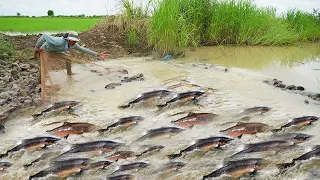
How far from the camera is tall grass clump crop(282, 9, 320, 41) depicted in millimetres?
17297

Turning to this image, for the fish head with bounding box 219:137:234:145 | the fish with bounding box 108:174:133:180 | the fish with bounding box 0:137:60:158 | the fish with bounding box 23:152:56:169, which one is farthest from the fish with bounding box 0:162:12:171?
the fish head with bounding box 219:137:234:145

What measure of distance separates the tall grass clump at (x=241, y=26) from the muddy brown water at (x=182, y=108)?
233 cm

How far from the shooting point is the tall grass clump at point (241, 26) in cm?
1370

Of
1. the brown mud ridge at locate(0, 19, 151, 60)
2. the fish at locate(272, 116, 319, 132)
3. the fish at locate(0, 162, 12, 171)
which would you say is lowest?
the fish at locate(0, 162, 12, 171)

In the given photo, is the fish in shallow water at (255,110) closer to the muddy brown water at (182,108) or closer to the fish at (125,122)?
the muddy brown water at (182,108)

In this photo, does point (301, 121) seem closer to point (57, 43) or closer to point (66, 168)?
point (66, 168)

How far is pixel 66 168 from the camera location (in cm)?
423

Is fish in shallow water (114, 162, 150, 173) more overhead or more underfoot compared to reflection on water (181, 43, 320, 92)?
more underfoot

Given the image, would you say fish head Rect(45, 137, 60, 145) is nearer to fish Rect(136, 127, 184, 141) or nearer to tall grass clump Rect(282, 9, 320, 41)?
fish Rect(136, 127, 184, 141)

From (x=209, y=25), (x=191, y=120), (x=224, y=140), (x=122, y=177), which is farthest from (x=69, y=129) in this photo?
(x=209, y=25)

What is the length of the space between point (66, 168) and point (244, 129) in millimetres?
2493

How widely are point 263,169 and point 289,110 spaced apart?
2.31 meters

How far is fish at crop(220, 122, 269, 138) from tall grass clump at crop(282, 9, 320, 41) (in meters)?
13.0

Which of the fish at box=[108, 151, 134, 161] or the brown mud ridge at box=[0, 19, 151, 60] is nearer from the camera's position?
the fish at box=[108, 151, 134, 161]
